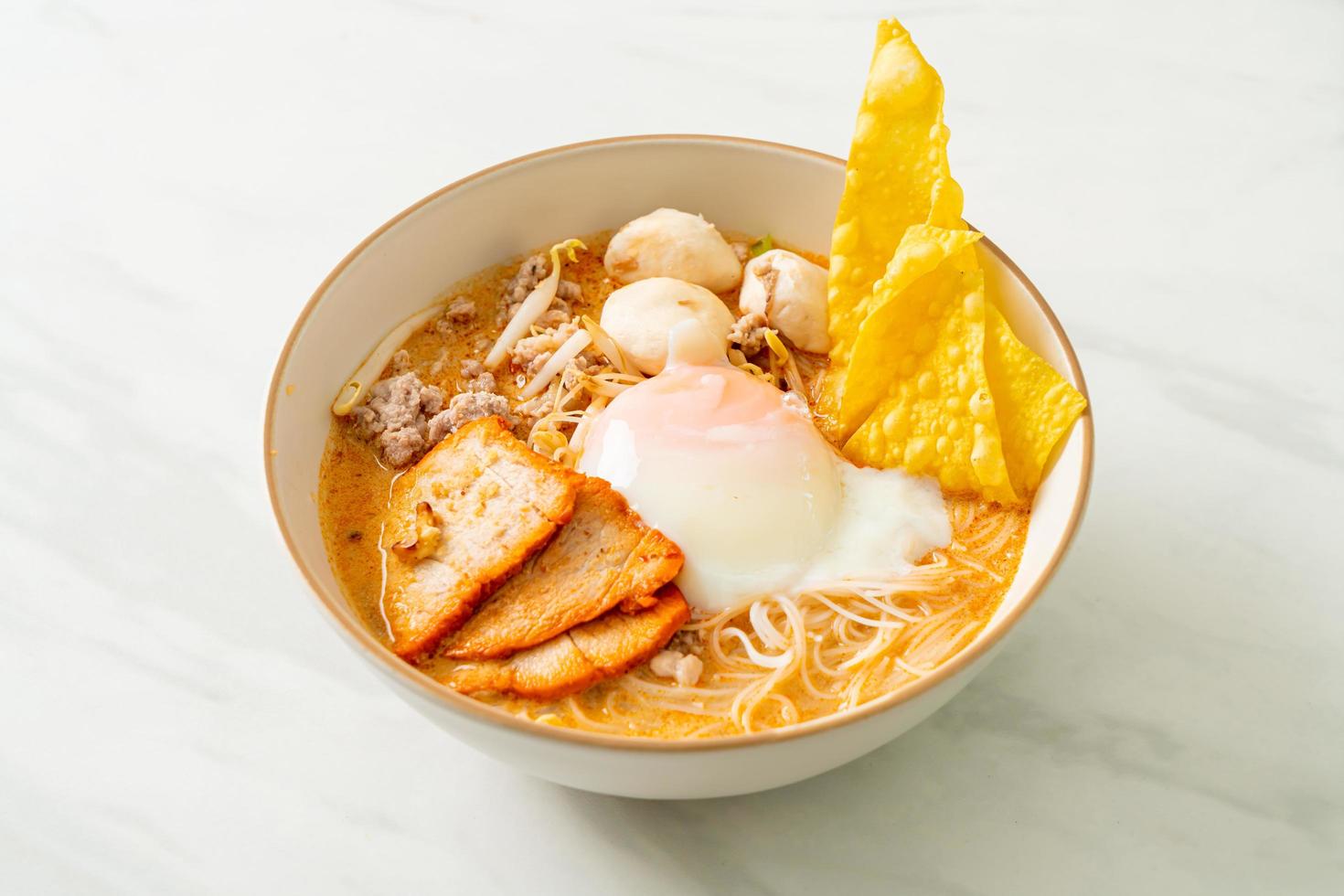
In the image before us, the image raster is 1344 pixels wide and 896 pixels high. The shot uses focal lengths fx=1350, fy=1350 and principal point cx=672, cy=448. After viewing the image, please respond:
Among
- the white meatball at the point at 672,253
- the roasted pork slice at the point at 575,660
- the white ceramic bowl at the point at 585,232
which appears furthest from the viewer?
the white meatball at the point at 672,253

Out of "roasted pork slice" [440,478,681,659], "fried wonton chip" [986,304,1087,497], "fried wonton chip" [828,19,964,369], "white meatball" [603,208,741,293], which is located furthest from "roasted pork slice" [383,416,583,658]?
"fried wonton chip" [986,304,1087,497]

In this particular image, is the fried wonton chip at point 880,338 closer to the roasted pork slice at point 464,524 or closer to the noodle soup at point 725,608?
the noodle soup at point 725,608

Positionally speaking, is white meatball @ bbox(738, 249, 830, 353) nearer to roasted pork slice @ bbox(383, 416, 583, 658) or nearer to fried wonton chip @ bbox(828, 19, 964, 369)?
fried wonton chip @ bbox(828, 19, 964, 369)

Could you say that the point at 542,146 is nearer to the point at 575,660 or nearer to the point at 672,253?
the point at 672,253

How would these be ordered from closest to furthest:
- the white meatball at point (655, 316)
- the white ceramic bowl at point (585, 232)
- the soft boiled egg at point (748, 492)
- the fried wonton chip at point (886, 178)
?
the white ceramic bowl at point (585, 232), the soft boiled egg at point (748, 492), the fried wonton chip at point (886, 178), the white meatball at point (655, 316)

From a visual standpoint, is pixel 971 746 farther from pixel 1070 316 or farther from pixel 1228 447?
pixel 1070 316

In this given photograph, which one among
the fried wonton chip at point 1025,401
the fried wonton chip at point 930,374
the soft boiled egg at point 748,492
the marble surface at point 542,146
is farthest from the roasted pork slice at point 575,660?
the fried wonton chip at point 1025,401

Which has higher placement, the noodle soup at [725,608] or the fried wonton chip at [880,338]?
the fried wonton chip at [880,338]
